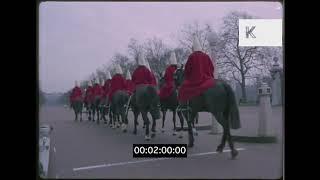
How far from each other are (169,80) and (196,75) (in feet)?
0.75

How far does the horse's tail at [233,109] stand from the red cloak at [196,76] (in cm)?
15

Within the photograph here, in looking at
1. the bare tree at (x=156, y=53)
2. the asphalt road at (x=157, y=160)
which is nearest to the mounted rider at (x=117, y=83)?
the bare tree at (x=156, y=53)

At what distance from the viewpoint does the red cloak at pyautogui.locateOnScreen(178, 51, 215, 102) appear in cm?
362

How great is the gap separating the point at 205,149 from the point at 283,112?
68 centimetres

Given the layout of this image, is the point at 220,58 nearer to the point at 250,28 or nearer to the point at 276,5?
the point at 250,28

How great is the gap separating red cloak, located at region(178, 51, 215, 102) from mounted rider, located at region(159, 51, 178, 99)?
3.5 inches

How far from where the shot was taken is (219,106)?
365cm

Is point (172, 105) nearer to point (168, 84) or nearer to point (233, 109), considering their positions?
point (168, 84)

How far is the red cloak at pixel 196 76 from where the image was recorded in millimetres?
3621

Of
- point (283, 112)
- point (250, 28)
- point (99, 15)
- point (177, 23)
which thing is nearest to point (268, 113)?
point (283, 112)
